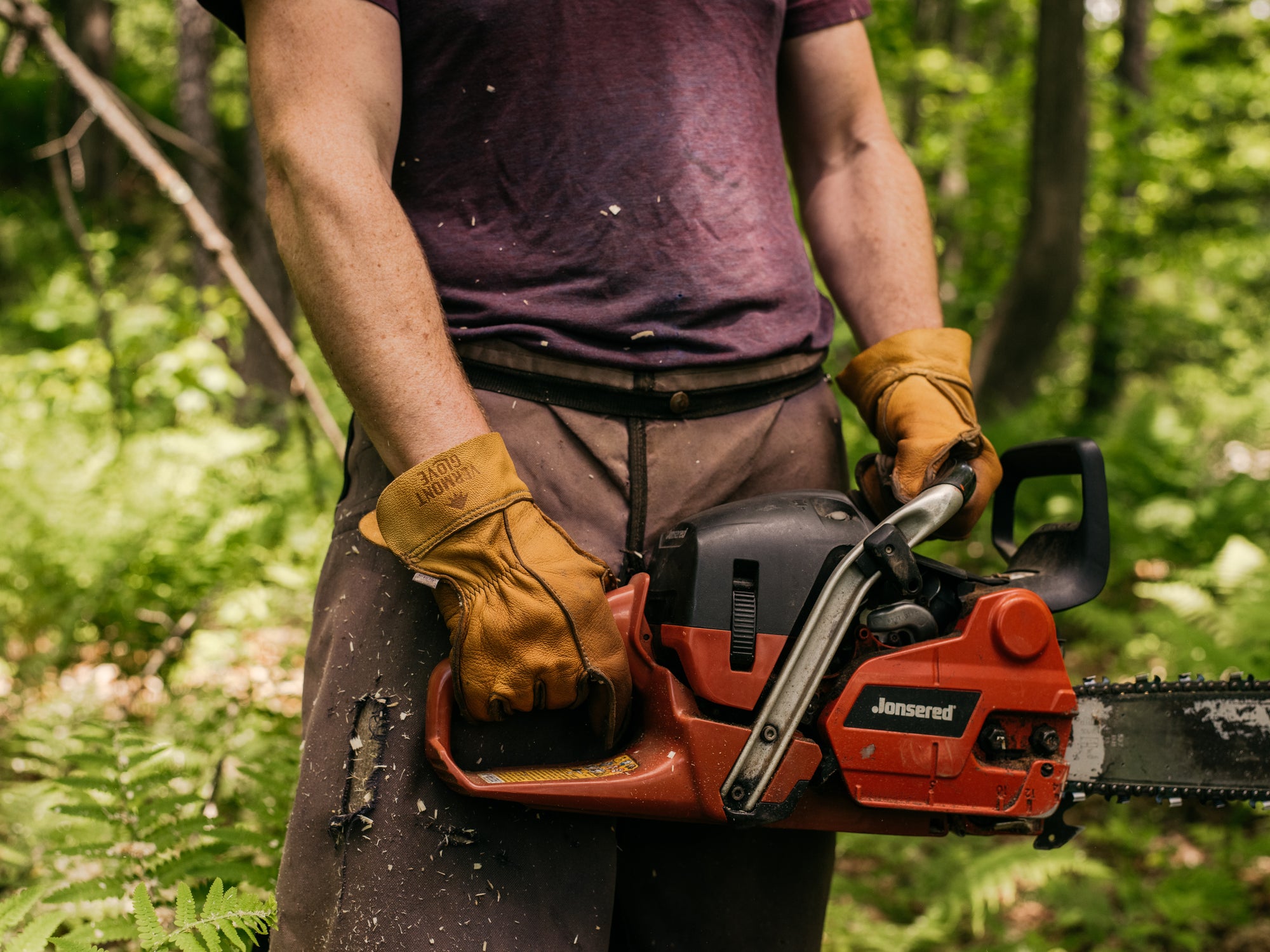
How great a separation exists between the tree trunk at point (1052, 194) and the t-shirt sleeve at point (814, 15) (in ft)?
15.2

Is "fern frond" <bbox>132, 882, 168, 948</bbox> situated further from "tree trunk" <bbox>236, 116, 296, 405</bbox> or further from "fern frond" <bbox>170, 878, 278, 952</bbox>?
"tree trunk" <bbox>236, 116, 296, 405</bbox>

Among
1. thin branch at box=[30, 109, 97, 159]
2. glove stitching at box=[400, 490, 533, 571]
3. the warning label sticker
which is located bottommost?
the warning label sticker

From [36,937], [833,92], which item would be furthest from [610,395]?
[36,937]

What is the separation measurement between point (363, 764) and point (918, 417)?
0.99 metres

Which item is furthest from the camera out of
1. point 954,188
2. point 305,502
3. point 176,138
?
point 954,188

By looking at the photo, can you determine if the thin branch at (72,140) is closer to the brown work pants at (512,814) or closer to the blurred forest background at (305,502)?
the blurred forest background at (305,502)

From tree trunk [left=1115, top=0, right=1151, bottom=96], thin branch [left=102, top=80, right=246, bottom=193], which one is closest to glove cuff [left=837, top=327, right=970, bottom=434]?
thin branch [left=102, top=80, right=246, bottom=193]

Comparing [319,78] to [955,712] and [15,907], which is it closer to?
[955,712]

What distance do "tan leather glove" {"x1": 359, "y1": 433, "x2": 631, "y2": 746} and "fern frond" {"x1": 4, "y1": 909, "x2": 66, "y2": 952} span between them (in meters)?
0.91

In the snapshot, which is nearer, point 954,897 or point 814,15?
point 814,15

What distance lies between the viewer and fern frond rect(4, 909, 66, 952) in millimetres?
1464

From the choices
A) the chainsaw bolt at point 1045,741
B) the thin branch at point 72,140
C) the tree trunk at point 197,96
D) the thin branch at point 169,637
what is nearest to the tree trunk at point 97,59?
the tree trunk at point 197,96

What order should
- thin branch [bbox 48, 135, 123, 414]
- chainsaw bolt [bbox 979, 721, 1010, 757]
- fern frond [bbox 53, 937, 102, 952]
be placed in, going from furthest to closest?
1. thin branch [bbox 48, 135, 123, 414]
2. fern frond [bbox 53, 937, 102, 952]
3. chainsaw bolt [bbox 979, 721, 1010, 757]

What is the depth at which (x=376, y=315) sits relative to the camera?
3.91 feet
